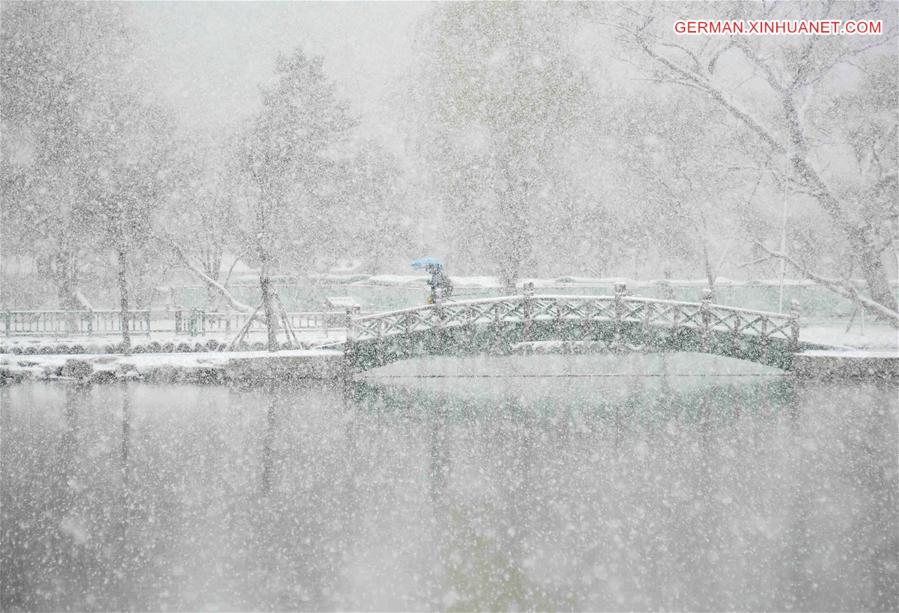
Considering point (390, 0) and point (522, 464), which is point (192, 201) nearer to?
point (522, 464)

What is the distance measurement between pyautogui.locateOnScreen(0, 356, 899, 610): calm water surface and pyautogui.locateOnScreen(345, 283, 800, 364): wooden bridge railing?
229cm

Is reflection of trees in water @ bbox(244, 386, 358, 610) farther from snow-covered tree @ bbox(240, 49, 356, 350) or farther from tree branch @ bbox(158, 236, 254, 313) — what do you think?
tree branch @ bbox(158, 236, 254, 313)

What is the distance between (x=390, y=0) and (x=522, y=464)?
2932 cm

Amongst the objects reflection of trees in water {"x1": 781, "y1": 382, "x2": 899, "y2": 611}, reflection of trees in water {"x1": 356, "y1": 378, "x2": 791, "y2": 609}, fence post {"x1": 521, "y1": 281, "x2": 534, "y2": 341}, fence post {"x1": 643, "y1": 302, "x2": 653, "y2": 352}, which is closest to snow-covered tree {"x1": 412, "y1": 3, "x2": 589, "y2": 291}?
fence post {"x1": 521, "y1": 281, "x2": 534, "y2": 341}

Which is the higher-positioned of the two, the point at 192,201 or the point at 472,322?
the point at 192,201

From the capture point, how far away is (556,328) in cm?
1429

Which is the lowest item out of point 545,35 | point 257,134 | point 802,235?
point 802,235

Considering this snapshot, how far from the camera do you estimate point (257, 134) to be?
54.4ft

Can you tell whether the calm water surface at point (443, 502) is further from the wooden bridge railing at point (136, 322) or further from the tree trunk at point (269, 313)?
the wooden bridge railing at point (136, 322)

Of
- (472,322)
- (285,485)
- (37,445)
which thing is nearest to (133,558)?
(285,485)

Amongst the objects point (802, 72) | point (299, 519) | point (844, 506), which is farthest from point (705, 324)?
point (299, 519)

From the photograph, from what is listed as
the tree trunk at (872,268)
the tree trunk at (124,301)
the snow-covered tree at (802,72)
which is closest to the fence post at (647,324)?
the snow-covered tree at (802,72)

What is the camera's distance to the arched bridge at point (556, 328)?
46.2ft

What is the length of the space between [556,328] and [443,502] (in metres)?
8.07
